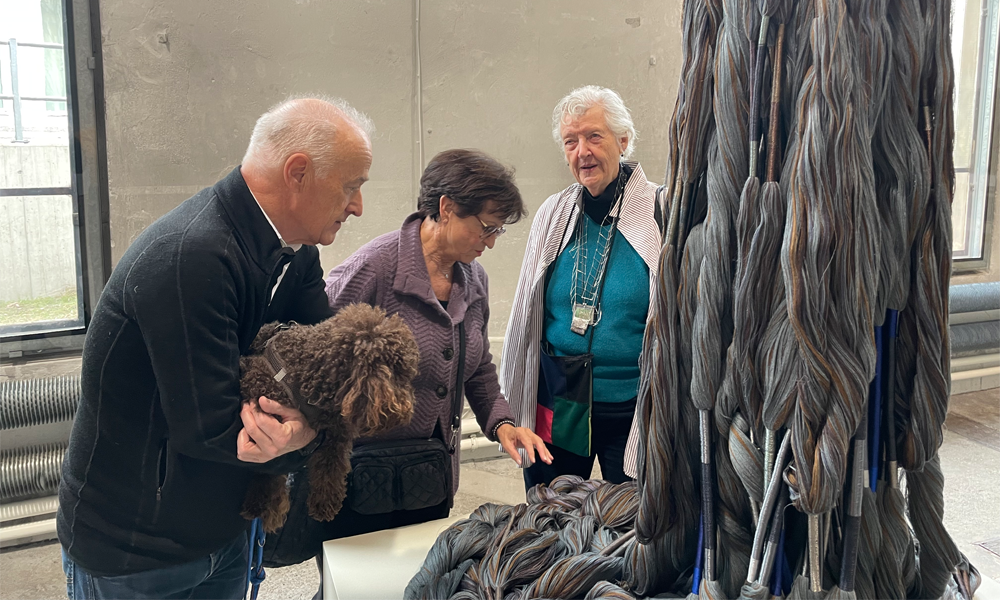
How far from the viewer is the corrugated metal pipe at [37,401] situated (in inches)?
104

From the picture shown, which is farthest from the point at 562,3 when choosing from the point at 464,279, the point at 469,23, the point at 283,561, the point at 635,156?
the point at 283,561

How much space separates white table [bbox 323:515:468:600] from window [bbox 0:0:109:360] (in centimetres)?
203

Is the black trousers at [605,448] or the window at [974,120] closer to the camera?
the black trousers at [605,448]

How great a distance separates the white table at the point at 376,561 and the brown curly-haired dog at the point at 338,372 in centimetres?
19

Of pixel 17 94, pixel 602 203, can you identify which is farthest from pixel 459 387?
pixel 17 94

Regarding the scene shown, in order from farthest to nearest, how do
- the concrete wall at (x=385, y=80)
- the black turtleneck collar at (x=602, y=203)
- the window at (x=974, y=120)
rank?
the window at (x=974, y=120), the concrete wall at (x=385, y=80), the black turtleneck collar at (x=602, y=203)

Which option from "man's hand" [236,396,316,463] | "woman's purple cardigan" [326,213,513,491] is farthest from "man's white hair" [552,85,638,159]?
"man's hand" [236,396,316,463]

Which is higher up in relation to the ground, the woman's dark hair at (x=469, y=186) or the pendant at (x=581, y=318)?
the woman's dark hair at (x=469, y=186)

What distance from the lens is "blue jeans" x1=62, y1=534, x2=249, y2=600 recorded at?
1213 millimetres

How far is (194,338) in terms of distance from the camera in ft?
3.35

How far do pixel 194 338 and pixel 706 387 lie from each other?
0.69m

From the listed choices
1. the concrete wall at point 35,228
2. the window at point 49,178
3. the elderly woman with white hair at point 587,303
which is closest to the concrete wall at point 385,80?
the window at point 49,178

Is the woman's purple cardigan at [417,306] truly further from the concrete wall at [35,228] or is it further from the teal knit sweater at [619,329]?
the concrete wall at [35,228]

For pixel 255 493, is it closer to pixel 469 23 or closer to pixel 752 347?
pixel 752 347
